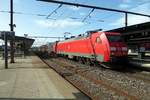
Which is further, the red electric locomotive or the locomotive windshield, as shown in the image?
the locomotive windshield

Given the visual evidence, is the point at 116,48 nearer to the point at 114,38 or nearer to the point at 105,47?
the point at 105,47

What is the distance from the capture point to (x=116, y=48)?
65.7 ft

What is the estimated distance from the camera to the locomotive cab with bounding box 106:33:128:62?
64.5ft

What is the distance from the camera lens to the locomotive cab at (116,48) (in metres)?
19.7

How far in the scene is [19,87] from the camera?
11680mm

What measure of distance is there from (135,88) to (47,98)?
178 inches

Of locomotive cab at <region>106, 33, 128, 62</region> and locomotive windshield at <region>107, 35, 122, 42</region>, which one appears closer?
locomotive cab at <region>106, 33, 128, 62</region>

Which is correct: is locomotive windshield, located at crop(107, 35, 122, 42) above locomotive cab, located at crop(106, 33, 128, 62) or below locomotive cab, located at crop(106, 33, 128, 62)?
above

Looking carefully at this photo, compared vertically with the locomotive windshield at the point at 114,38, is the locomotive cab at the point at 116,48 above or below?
below

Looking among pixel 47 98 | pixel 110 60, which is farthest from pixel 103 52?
pixel 47 98

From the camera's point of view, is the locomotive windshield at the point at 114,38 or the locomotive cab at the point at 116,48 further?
the locomotive windshield at the point at 114,38

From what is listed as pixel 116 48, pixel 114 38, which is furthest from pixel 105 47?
pixel 114 38

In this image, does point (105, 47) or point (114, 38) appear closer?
point (105, 47)

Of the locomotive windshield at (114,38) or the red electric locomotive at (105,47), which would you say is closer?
the red electric locomotive at (105,47)
